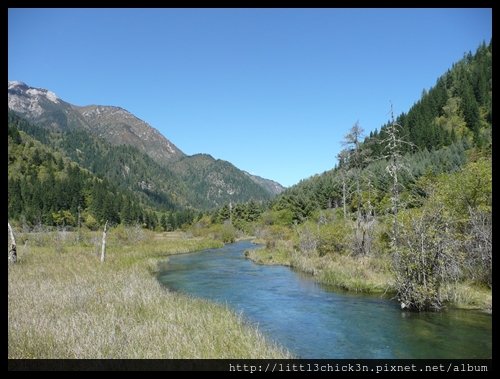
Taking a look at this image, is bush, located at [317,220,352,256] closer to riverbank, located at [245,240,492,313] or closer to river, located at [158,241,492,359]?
riverbank, located at [245,240,492,313]

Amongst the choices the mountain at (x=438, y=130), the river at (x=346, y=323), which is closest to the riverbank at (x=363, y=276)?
the river at (x=346, y=323)

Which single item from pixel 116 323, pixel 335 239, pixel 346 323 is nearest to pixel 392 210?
pixel 346 323

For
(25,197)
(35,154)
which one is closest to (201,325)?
(25,197)

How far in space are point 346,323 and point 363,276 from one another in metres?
9.87

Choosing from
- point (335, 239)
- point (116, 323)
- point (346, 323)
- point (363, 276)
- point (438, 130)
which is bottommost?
point (346, 323)

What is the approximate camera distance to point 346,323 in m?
19.1

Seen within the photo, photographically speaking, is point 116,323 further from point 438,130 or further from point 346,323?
point 438,130

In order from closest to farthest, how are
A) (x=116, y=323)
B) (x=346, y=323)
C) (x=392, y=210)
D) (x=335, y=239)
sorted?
(x=116, y=323)
(x=346, y=323)
(x=392, y=210)
(x=335, y=239)

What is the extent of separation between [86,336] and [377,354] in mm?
9874

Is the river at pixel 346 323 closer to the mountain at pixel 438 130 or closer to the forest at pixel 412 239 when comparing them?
the forest at pixel 412 239

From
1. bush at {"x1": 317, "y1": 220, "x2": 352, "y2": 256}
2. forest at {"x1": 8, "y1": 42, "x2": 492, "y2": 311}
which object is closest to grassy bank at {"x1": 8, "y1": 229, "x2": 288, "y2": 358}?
forest at {"x1": 8, "y1": 42, "x2": 492, "y2": 311}

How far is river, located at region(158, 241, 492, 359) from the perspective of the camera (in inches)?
600
